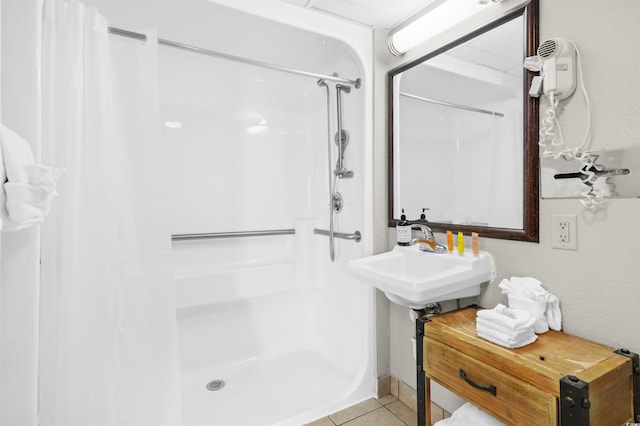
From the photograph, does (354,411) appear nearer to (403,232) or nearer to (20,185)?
(403,232)

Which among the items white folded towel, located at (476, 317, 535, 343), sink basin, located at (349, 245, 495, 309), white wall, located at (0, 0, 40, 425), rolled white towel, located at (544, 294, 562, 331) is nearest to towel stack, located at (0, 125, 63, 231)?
white wall, located at (0, 0, 40, 425)

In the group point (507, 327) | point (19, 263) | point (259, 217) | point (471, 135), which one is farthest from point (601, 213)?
point (259, 217)

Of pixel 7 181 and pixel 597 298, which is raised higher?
pixel 7 181

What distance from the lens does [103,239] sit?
114 centimetres

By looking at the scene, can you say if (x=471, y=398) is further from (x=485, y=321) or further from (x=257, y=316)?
(x=257, y=316)

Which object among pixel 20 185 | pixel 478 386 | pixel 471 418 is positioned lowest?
pixel 471 418

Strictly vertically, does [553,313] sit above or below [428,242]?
below

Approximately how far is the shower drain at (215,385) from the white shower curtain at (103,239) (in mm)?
690

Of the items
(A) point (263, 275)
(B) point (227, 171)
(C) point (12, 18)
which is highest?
(C) point (12, 18)

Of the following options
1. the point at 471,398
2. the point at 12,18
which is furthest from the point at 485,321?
the point at 12,18

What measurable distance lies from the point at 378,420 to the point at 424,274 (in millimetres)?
788

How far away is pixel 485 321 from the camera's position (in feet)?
3.49

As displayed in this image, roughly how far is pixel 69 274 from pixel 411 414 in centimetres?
166

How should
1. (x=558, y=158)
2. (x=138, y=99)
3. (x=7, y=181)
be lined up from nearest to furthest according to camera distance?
(x=7, y=181), (x=558, y=158), (x=138, y=99)
